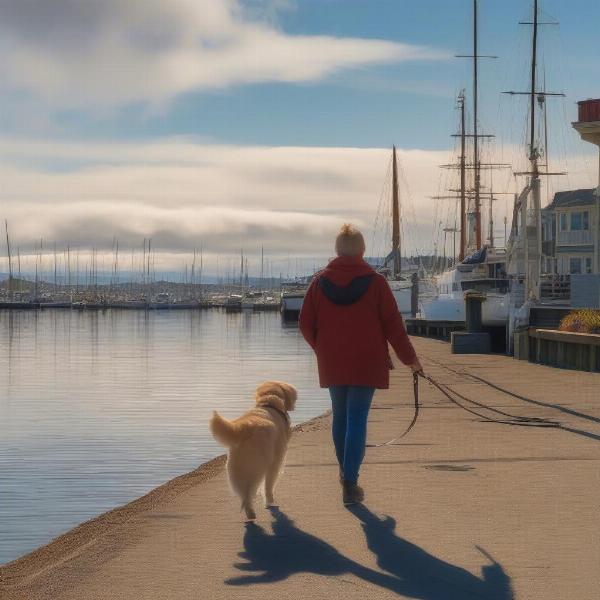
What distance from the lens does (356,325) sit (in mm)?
8836

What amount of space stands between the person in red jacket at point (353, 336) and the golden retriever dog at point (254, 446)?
0.47 metres

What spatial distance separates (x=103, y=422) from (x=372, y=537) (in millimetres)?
14536

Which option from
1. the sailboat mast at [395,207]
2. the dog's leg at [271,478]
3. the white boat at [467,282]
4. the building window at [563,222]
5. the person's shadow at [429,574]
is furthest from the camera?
the sailboat mast at [395,207]

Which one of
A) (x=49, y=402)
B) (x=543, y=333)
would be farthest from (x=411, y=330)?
(x=49, y=402)

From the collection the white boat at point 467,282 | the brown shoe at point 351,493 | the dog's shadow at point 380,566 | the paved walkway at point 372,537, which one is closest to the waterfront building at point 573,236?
the white boat at point 467,282

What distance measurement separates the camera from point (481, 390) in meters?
21.0

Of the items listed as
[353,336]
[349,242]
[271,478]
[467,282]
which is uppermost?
[349,242]

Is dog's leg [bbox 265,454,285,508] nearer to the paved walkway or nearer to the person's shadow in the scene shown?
the paved walkway

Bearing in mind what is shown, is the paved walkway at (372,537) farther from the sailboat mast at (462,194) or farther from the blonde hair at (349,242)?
the sailboat mast at (462,194)

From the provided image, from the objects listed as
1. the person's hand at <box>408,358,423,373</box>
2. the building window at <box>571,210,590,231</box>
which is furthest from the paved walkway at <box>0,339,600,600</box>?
the building window at <box>571,210,590,231</box>

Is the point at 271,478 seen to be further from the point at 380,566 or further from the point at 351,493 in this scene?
the point at 380,566

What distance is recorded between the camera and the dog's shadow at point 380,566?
20.4ft

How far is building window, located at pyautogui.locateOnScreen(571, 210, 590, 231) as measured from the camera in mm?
65125

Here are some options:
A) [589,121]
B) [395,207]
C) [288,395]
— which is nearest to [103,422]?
[288,395]
